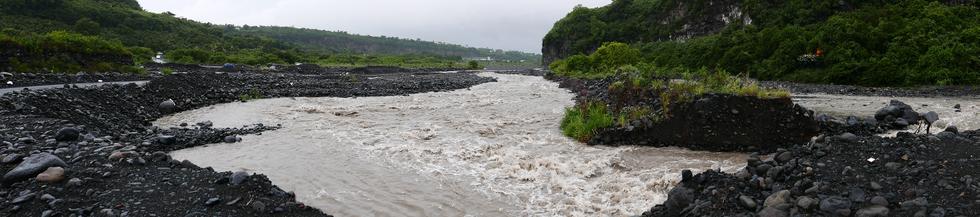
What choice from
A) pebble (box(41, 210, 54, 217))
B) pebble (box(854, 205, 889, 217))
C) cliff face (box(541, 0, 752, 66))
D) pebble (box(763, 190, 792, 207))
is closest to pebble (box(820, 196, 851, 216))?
pebble (box(854, 205, 889, 217))

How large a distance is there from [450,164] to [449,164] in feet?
0.08

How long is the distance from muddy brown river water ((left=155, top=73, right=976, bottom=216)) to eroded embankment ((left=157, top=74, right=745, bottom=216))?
0.02m

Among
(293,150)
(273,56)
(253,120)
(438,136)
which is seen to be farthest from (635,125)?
A: (273,56)

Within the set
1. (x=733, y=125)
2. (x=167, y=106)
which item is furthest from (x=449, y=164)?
(x=167, y=106)

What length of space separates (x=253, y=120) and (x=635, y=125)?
14.0 metres

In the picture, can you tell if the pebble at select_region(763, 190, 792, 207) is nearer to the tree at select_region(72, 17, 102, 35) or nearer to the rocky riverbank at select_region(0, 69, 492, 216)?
the rocky riverbank at select_region(0, 69, 492, 216)

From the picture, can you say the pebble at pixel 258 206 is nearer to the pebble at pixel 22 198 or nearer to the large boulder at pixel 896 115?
the pebble at pixel 22 198

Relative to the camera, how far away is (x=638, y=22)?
100062 mm

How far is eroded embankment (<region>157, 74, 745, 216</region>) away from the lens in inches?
365

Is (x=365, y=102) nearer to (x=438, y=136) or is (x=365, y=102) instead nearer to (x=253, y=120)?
(x=253, y=120)

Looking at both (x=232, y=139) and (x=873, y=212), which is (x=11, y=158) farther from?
(x=873, y=212)

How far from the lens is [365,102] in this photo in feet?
87.4

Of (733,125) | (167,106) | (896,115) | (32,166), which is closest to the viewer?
(32,166)

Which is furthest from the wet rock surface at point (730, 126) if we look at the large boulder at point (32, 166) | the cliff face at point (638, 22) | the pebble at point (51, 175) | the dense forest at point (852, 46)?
the cliff face at point (638, 22)
